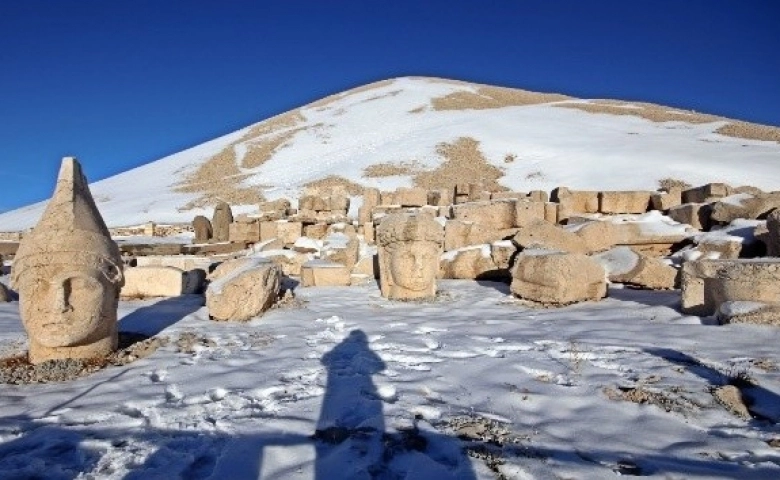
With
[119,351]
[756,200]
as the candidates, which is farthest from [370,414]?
[756,200]

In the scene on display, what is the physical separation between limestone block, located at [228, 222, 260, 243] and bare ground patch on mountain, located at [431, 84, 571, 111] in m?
38.9

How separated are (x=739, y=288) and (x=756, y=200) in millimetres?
5751

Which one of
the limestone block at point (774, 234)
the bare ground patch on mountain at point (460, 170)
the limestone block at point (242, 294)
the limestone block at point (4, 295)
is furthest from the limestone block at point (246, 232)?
the bare ground patch on mountain at point (460, 170)

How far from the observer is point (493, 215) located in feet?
38.0

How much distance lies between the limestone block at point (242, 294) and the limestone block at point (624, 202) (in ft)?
31.6

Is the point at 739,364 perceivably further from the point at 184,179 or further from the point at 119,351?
the point at 184,179

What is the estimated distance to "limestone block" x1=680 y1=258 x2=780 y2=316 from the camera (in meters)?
4.95

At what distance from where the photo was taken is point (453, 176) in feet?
98.2

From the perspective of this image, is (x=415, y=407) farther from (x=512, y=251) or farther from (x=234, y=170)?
(x=234, y=170)

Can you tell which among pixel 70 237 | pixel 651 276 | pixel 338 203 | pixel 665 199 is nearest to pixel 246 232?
pixel 338 203

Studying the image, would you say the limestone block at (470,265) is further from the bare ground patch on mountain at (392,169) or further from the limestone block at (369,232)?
the bare ground patch on mountain at (392,169)

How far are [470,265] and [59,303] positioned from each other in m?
6.79

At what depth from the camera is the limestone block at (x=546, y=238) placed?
28.0ft

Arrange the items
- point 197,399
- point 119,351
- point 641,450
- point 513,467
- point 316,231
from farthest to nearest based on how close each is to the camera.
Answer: point 316,231 → point 119,351 → point 197,399 → point 641,450 → point 513,467
